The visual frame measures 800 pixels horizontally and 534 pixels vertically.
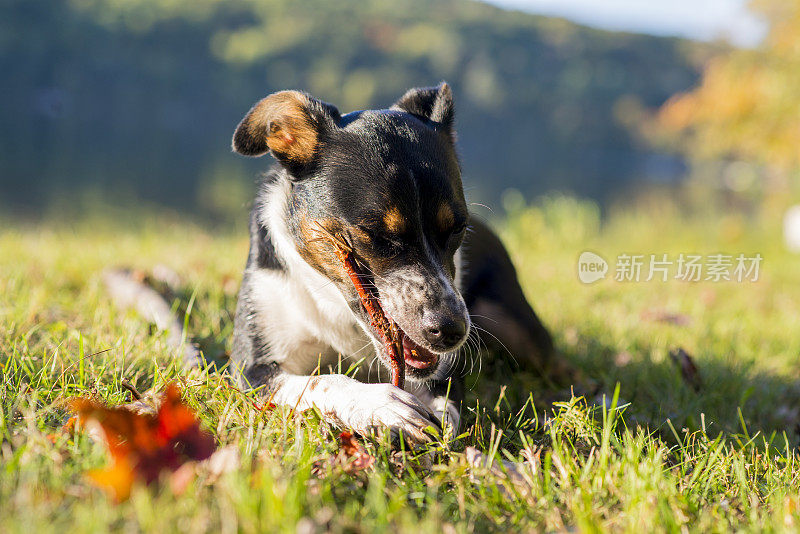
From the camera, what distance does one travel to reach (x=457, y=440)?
208 centimetres

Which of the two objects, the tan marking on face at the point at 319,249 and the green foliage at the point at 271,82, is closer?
the tan marking on face at the point at 319,249

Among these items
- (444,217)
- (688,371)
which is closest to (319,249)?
(444,217)

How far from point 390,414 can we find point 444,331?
31cm

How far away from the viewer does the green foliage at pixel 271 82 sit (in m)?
30.0

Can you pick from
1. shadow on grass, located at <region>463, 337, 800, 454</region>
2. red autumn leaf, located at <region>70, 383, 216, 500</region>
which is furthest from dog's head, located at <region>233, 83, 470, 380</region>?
red autumn leaf, located at <region>70, 383, 216, 500</region>

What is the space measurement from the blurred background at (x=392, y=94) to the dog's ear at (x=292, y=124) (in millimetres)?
6314

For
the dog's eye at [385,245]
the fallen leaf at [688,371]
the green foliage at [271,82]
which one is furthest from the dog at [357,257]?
the green foliage at [271,82]

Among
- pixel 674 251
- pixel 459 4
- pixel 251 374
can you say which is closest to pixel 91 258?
pixel 251 374

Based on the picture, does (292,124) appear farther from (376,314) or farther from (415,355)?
(415,355)

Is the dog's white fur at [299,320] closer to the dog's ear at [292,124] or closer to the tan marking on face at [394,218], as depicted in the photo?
the dog's ear at [292,124]

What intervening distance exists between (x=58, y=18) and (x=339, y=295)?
7309cm

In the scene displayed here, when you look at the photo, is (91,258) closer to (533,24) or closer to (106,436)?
(106,436)

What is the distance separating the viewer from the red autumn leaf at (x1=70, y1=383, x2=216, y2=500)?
148 centimetres

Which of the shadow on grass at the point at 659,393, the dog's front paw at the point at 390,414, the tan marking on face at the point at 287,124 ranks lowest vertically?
the shadow on grass at the point at 659,393
